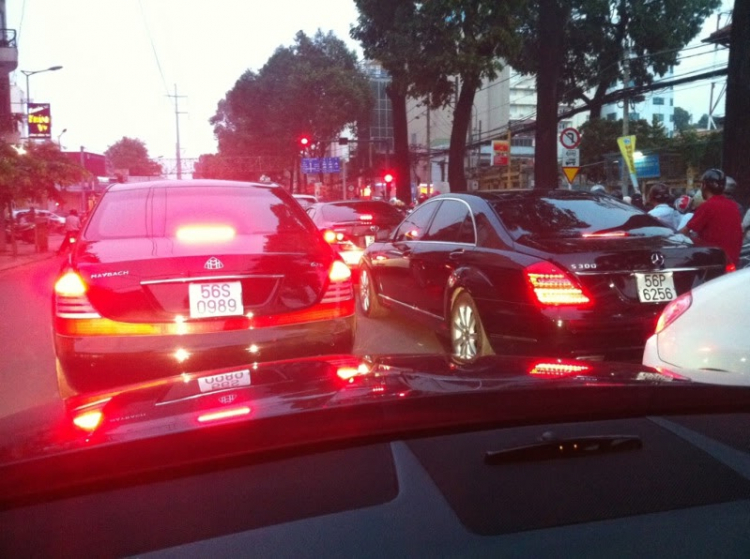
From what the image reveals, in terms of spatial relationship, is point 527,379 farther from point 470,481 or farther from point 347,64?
point 347,64

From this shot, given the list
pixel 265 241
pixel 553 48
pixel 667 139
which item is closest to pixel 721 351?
pixel 265 241

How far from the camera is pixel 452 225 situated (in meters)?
6.70

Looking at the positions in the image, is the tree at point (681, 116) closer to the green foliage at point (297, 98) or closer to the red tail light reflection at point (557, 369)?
the green foliage at point (297, 98)

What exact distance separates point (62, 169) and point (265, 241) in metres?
26.4

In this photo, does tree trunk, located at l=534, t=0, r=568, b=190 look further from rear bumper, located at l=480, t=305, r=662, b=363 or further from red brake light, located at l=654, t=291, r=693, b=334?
red brake light, located at l=654, t=291, r=693, b=334

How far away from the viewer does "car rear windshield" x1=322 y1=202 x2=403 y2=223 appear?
479 inches

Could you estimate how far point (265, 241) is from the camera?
449 cm

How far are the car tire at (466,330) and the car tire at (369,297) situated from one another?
2667 millimetres

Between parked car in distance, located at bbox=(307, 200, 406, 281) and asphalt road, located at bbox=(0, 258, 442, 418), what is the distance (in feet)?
7.83

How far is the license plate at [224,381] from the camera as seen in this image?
7.34 ft

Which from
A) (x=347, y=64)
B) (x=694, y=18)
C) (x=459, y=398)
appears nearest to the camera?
(x=459, y=398)

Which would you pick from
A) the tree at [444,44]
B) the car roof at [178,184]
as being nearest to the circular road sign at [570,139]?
the tree at [444,44]

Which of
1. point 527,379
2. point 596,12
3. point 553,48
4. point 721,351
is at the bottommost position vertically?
point 721,351

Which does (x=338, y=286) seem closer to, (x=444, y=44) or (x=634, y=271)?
(x=634, y=271)
